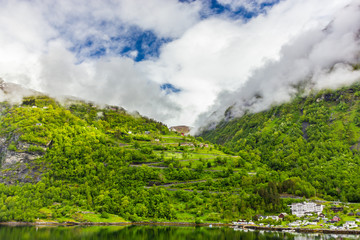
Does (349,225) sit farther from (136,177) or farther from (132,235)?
(136,177)

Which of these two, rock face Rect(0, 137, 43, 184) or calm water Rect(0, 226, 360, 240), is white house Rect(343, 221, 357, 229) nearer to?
calm water Rect(0, 226, 360, 240)

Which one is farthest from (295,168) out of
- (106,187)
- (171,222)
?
(106,187)

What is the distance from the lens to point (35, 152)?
5802 inches

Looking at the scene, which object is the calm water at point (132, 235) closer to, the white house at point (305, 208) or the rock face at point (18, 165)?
the white house at point (305, 208)

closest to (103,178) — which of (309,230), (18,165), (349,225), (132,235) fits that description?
(18,165)

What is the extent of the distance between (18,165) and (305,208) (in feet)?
402

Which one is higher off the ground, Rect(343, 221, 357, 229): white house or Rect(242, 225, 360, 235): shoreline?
Rect(343, 221, 357, 229): white house

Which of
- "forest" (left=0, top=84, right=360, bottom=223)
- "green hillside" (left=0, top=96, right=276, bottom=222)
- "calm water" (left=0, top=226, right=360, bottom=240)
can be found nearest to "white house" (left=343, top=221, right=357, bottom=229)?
"calm water" (left=0, top=226, right=360, bottom=240)

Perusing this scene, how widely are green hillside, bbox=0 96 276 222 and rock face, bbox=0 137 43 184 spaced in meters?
0.39

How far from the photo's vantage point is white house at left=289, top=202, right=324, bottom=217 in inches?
4586

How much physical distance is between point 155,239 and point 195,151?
125877 millimetres

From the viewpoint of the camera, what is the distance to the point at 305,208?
118750 millimetres

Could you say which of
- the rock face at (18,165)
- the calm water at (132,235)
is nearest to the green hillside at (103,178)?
the rock face at (18,165)

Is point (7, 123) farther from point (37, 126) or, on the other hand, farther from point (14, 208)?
point (14, 208)
